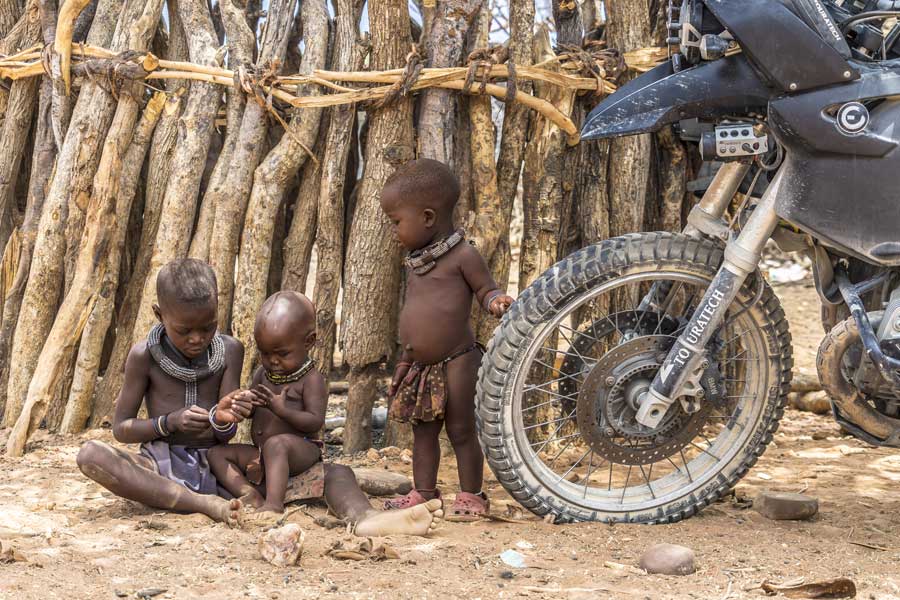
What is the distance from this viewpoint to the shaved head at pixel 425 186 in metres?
3.45

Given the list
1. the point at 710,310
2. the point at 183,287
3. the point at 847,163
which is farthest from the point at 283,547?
the point at 847,163

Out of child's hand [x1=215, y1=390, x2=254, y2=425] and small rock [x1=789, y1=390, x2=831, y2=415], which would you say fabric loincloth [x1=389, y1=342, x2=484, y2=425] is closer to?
child's hand [x1=215, y1=390, x2=254, y2=425]

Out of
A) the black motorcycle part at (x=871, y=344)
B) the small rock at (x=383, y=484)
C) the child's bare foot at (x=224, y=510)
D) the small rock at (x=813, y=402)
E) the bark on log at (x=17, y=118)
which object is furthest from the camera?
the small rock at (x=813, y=402)

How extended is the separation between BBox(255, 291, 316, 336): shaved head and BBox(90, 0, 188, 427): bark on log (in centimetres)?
127

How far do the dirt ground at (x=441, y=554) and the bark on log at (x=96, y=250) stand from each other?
1.71 ft

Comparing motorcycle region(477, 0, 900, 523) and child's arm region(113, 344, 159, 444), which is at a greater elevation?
motorcycle region(477, 0, 900, 523)

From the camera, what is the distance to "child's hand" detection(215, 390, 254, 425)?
127 inches

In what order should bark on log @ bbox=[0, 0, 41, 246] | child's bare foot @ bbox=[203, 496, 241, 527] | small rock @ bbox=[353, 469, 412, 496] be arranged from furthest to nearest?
bark on log @ bbox=[0, 0, 41, 246] → small rock @ bbox=[353, 469, 412, 496] → child's bare foot @ bbox=[203, 496, 241, 527]

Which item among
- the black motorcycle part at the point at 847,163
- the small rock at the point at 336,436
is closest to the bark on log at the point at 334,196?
the small rock at the point at 336,436

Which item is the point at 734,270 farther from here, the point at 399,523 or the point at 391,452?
the point at 391,452

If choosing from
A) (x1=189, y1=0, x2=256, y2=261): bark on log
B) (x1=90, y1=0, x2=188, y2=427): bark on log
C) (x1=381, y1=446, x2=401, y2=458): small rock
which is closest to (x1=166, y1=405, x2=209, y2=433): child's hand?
(x1=381, y1=446, x2=401, y2=458): small rock

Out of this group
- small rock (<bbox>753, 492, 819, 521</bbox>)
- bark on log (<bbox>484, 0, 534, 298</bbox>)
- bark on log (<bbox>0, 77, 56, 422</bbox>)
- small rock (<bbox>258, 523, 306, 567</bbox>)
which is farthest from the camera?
bark on log (<bbox>0, 77, 56, 422</bbox>)

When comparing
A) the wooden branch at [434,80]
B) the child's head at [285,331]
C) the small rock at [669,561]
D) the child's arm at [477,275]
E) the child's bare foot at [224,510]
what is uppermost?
the wooden branch at [434,80]

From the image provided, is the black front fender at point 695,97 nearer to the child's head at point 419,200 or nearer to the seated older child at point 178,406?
the child's head at point 419,200
